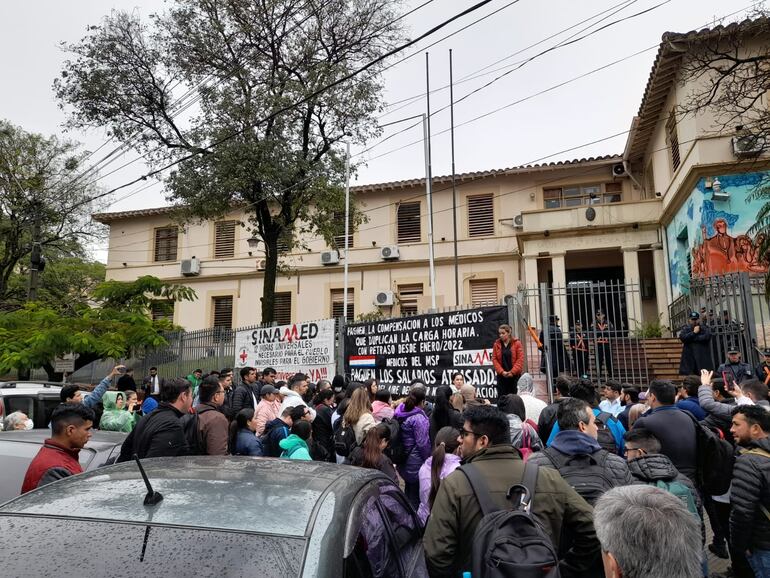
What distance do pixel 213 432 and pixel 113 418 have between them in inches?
123

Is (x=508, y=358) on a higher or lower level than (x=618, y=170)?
lower

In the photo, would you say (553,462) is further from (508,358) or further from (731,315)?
(731,315)

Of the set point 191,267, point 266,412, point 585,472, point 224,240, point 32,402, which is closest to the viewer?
point 585,472

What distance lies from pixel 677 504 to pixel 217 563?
152 centimetres

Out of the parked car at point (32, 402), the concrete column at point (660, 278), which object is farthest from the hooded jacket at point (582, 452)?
the concrete column at point (660, 278)

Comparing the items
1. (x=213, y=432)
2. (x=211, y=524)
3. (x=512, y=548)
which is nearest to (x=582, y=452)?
(x=512, y=548)

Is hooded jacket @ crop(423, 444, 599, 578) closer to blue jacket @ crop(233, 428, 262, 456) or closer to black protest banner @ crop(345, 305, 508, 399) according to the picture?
blue jacket @ crop(233, 428, 262, 456)

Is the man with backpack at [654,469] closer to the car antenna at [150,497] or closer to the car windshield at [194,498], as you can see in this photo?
the car windshield at [194,498]

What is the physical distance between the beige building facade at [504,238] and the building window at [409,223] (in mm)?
45

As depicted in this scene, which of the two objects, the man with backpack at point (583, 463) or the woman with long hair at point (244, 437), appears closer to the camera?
the man with backpack at point (583, 463)

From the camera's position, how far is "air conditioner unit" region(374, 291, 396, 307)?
2430cm

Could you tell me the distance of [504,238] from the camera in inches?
926

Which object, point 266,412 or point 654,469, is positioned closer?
point 654,469

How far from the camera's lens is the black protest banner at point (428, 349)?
34.0 feet
